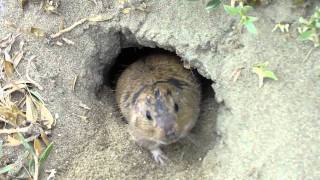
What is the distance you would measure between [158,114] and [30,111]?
0.95 m

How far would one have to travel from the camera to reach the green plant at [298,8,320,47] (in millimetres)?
3726

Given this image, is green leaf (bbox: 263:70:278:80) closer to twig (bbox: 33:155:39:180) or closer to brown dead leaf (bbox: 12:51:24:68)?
twig (bbox: 33:155:39:180)

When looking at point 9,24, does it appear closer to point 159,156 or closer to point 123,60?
point 123,60

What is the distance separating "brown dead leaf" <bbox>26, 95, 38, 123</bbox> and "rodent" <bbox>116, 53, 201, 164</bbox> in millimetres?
764

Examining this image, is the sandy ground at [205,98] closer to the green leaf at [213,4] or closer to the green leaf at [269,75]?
the green leaf at [269,75]

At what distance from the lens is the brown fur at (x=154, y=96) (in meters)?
4.48

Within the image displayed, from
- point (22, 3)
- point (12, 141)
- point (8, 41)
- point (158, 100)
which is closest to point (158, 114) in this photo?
point (158, 100)

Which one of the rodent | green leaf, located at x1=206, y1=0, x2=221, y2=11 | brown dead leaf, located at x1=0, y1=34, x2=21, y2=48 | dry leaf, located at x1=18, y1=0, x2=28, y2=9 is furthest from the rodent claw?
dry leaf, located at x1=18, y1=0, x2=28, y2=9

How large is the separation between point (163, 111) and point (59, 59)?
95 cm

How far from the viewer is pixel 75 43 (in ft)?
15.7

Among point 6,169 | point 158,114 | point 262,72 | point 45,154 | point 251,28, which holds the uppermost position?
point 251,28

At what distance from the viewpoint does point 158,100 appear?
4457mm

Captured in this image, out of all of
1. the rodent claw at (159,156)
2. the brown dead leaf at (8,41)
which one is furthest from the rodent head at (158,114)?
the brown dead leaf at (8,41)

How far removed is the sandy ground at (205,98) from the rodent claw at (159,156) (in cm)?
6
